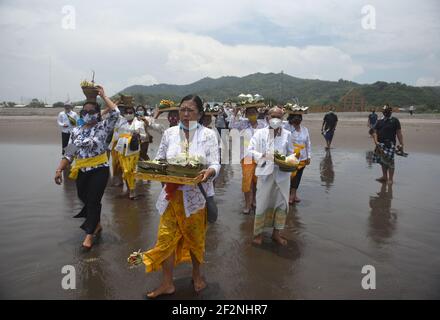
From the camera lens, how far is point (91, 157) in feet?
15.7

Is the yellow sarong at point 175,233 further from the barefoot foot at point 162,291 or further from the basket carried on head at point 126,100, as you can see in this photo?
the basket carried on head at point 126,100

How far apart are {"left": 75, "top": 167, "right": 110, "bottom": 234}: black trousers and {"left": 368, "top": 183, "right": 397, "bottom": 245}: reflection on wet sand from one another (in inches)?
159

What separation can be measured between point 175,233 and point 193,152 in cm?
85

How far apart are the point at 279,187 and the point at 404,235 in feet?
7.26

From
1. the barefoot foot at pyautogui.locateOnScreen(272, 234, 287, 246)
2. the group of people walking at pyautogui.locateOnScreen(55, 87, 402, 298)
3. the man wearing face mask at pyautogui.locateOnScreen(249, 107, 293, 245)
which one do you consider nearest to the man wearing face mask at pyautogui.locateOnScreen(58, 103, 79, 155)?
the group of people walking at pyautogui.locateOnScreen(55, 87, 402, 298)

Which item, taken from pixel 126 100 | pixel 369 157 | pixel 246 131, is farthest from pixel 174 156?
pixel 369 157

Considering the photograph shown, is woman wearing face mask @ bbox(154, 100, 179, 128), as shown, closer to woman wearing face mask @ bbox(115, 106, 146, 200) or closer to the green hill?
woman wearing face mask @ bbox(115, 106, 146, 200)

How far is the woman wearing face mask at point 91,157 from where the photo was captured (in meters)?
4.73

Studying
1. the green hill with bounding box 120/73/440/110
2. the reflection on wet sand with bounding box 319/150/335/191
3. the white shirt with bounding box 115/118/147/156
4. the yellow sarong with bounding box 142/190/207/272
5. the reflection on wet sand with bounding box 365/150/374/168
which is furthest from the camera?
the green hill with bounding box 120/73/440/110

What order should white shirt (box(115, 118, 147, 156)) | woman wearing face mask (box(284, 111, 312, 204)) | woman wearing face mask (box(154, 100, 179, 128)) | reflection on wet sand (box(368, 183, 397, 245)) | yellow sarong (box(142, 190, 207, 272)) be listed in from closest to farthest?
yellow sarong (box(142, 190, 207, 272)) < reflection on wet sand (box(368, 183, 397, 245)) < woman wearing face mask (box(154, 100, 179, 128)) < woman wearing face mask (box(284, 111, 312, 204)) < white shirt (box(115, 118, 147, 156))

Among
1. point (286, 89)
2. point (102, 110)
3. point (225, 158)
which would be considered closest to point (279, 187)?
point (102, 110)

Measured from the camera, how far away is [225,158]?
42.5 ft

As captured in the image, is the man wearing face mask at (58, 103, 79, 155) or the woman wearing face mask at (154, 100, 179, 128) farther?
the man wearing face mask at (58, 103, 79, 155)

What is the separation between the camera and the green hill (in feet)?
204
